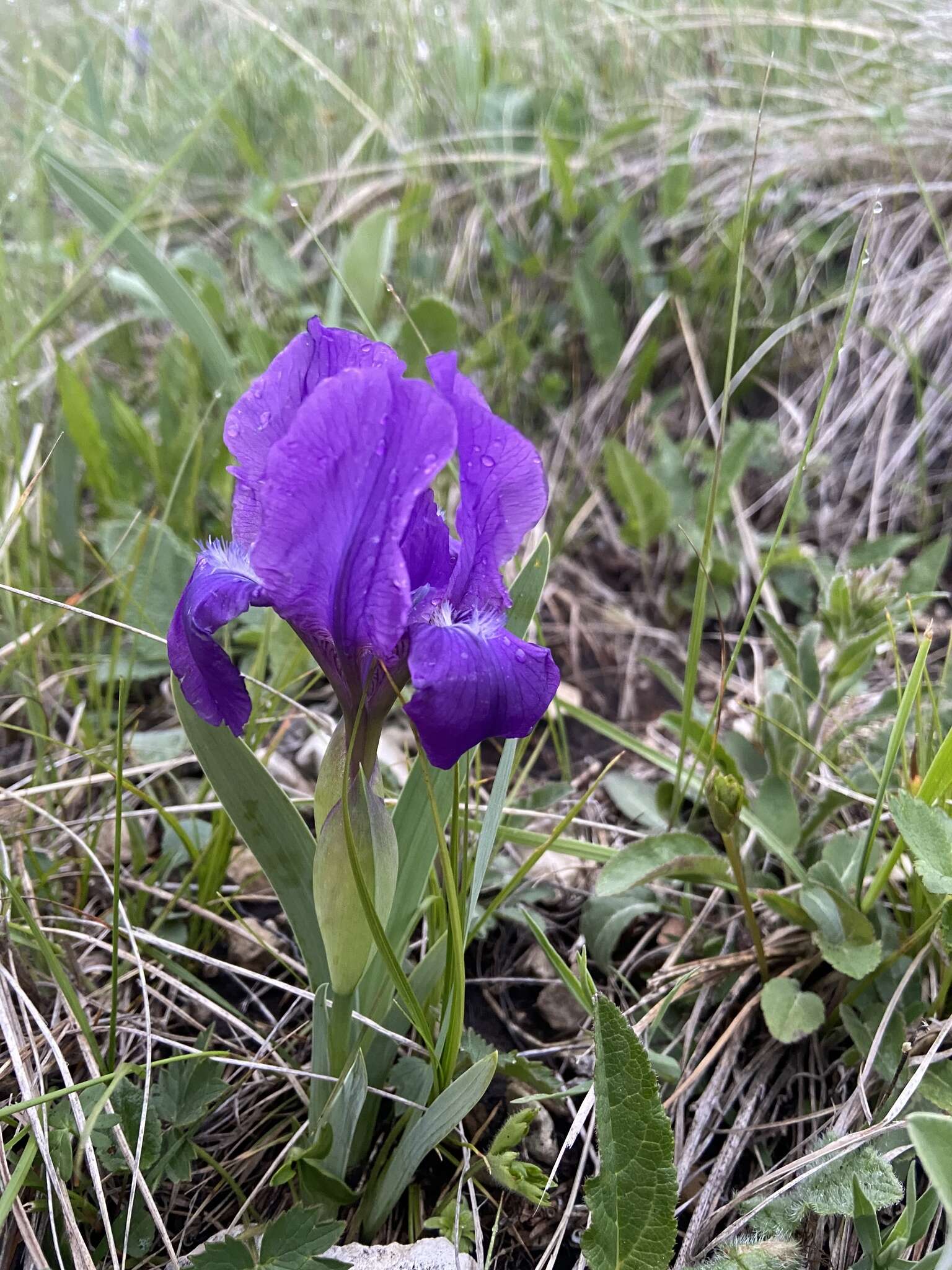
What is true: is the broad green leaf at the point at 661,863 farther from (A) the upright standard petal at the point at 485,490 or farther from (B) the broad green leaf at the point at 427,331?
(B) the broad green leaf at the point at 427,331

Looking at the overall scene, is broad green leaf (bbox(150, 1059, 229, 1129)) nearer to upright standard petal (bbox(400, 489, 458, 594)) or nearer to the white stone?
the white stone

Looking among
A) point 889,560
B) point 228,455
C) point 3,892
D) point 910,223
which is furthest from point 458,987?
point 910,223

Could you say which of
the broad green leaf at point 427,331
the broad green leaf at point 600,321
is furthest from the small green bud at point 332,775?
the broad green leaf at point 600,321

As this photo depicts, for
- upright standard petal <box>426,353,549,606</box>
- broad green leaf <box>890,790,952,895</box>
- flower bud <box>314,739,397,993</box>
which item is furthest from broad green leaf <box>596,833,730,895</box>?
upright standard petal <box>426,353,549,606</box>

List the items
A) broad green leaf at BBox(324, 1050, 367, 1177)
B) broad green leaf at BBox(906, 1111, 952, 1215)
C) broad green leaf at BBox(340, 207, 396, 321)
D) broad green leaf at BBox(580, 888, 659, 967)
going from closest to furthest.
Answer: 1. broad green leaf at BBox(906, 1111, 952, 1215)
2. broad green leaf at BBox(324, 1050, 367, 1177)
3. broad green leaf at BBox(580, 888, 659, 967)
4. broad green leaf at BBox(340, 207, 396, 321)

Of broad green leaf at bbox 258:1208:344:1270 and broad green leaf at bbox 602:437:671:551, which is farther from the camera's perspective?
broad green leaf at bbox 602:437:671:551

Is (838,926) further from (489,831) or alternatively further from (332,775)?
(332,775)

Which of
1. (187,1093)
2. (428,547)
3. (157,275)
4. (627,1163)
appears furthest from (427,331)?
(627,1163)
